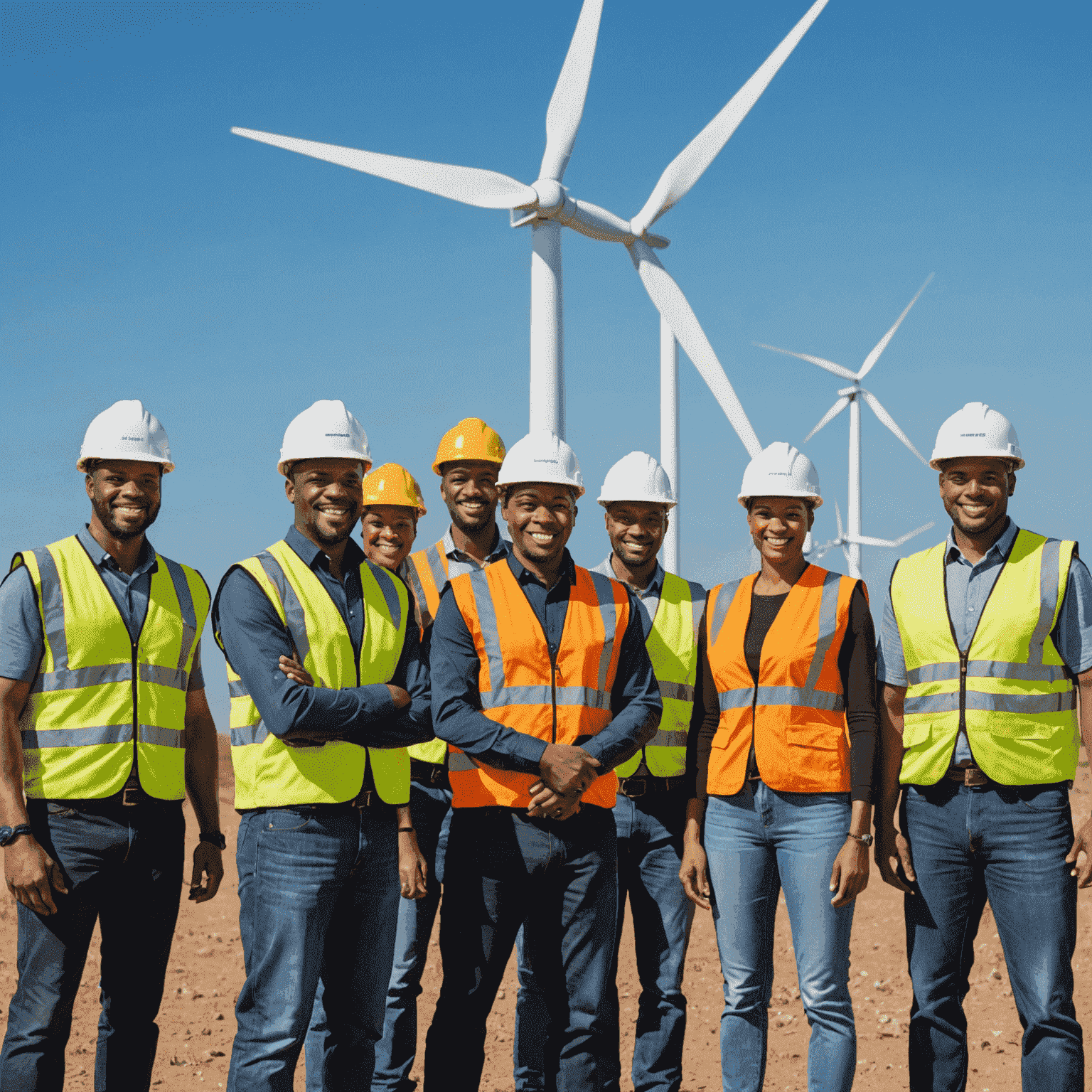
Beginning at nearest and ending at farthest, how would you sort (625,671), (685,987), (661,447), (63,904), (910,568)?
(63,904) < (625,671) < (910,568) < (685,987) < (661,447)

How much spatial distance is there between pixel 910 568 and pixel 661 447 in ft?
45.2

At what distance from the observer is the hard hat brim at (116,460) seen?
502cm

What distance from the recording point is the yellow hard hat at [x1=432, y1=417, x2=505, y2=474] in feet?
21.9

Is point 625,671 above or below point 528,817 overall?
above

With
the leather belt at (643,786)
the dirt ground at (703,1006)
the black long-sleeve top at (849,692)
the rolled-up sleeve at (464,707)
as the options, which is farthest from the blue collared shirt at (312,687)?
the dirt ground at (703,1006)

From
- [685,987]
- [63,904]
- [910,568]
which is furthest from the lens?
[685,987]

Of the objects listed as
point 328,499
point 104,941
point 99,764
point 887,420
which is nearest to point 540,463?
point 328,499

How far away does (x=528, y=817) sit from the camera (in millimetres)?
4738

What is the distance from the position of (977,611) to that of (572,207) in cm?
1102

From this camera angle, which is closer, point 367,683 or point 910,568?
point 367,683

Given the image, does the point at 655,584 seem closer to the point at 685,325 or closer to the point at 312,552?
the point at 312,552

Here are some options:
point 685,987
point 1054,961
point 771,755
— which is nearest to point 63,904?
point 771,755

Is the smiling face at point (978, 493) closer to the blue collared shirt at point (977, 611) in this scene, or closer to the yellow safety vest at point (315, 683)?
the blue collared shirt at point (977, 611)

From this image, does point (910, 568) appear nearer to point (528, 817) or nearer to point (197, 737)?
point (528, 817)
